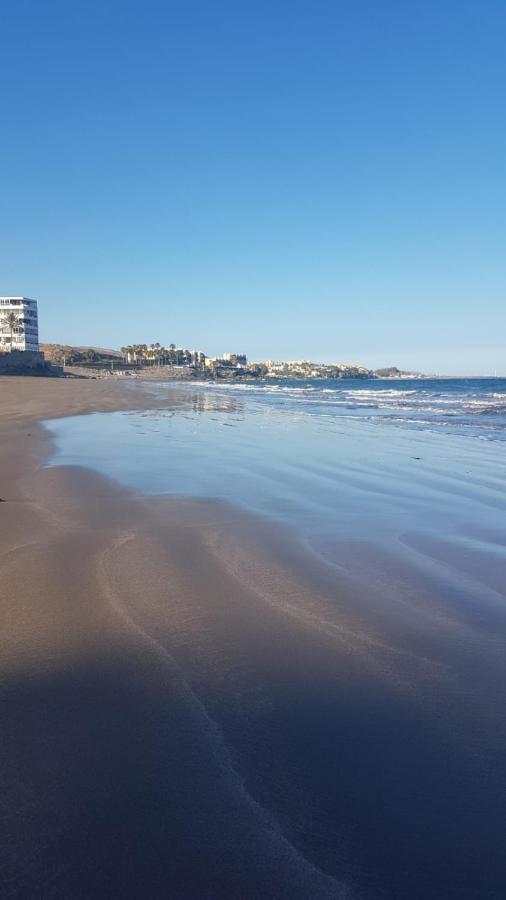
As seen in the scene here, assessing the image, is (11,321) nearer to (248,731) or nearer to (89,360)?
(89,360)

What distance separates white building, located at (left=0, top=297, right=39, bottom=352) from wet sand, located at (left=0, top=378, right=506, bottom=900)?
94529 millimetres

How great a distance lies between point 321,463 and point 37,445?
502cm

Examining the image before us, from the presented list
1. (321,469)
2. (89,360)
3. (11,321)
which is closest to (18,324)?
(11,321)

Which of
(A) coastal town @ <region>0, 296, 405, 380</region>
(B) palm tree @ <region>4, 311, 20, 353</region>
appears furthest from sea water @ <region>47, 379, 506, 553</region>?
(B) palm tree @ <region>4, 311, 20, 353</region>

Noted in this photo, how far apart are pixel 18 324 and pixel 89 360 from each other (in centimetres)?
3468

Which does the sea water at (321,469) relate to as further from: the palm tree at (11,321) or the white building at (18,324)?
the palm tree at (11,321)

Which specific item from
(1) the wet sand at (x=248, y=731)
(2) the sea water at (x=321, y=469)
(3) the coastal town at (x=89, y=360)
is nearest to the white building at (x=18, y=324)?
(3) the coastal town at (x=89, y=360)

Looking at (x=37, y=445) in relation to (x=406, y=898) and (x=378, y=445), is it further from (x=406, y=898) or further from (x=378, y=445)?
(x=406, y=898)

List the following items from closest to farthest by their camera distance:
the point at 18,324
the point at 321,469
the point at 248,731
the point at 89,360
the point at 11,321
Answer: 1. the point at 248,731
2. the point at 321,469
3. the point at 11,321
4. the point at 18,324
5. the point at 89,360

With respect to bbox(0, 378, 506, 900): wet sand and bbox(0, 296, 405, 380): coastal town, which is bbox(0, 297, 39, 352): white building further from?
bbox(0, 378, 506, 900): wet sand

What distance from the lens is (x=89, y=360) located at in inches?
5118

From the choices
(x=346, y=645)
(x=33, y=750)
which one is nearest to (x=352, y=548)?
(x=346, y=645)

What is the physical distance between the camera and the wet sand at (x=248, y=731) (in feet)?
5.42

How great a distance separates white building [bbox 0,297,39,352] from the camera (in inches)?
3696
